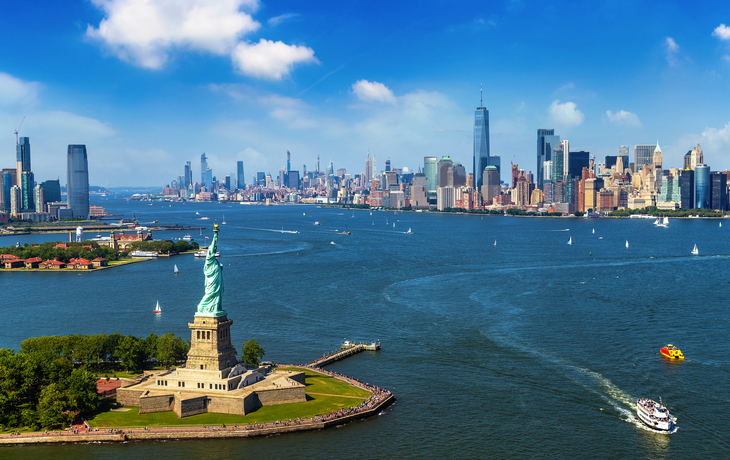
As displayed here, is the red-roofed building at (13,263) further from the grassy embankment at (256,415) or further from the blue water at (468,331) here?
the grassy embankment at (256,415)

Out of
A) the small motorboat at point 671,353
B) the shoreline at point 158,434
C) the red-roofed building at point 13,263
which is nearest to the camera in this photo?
the shoreline at point 158,434

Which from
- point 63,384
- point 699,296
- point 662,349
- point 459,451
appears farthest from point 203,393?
point 699,296

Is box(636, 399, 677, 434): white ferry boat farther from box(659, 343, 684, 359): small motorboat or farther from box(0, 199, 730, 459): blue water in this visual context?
box(659, 343, 684, 359): small motorboat

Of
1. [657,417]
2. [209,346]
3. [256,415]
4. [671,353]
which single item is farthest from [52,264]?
[657,417]

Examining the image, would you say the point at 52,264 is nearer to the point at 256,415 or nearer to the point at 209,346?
the point at 209,346

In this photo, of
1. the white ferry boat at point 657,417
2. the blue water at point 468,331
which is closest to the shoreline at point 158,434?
the blue water at point 468,331

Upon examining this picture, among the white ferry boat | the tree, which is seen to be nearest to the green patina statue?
the tree

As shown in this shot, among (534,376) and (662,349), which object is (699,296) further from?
(534,376)
